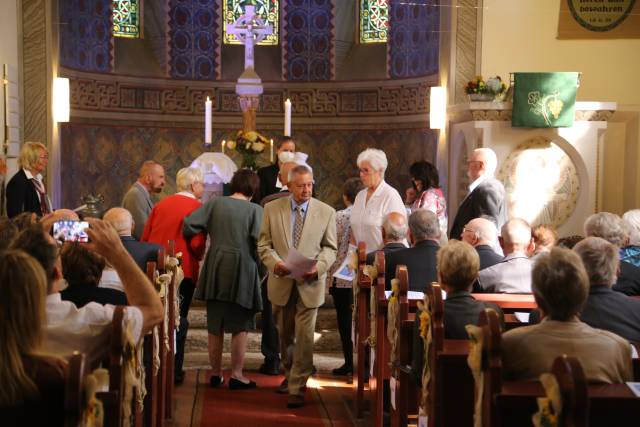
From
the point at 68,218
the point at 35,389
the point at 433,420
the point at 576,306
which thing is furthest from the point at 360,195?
the point at 35,389

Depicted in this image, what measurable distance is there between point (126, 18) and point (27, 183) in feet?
19.6

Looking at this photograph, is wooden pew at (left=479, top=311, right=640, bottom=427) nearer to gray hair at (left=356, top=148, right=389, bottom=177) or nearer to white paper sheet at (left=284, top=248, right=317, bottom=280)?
white paper sheet at (left=284, top=248, right=317, bottom=280)

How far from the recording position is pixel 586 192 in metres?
8.41

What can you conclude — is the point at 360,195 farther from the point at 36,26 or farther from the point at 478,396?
the point at 36,26

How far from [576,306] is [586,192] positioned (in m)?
5.80

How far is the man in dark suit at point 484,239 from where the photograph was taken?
4988mm

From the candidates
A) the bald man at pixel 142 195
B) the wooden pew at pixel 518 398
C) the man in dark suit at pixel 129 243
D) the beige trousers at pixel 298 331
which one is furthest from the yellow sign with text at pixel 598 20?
the wooden pew at pixel 518 398

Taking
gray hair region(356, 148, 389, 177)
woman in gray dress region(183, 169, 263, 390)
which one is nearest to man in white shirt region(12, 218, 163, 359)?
woman in gray dress region(183, 169, 263, 390)

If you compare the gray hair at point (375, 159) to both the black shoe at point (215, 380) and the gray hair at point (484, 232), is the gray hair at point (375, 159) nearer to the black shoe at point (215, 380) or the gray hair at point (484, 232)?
the gray hair at point (484, 232)

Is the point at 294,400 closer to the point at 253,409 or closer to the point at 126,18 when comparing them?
the point at 253,409

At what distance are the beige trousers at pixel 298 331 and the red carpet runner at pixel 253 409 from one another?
6.5 inches

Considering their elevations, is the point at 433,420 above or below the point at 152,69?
below

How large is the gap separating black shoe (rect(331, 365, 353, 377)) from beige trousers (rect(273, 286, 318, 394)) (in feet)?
2.74

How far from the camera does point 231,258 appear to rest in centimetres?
589
